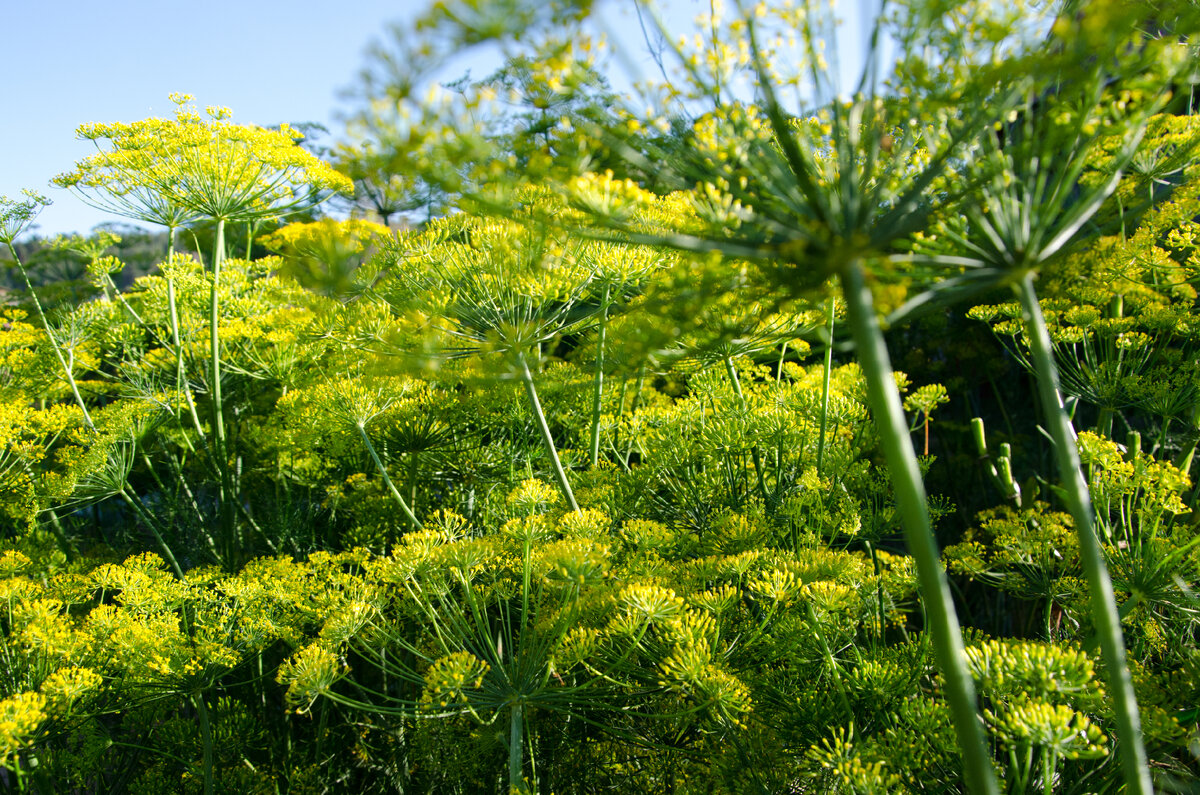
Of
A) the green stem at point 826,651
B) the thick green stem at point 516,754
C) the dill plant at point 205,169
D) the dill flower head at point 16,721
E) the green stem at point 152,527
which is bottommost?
the thick green stem at point 516,754

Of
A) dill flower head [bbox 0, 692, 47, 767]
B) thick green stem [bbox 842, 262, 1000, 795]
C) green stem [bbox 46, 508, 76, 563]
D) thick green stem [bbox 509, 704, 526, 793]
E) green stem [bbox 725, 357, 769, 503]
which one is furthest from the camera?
green stem [bbox 46, 508, 76, 563]

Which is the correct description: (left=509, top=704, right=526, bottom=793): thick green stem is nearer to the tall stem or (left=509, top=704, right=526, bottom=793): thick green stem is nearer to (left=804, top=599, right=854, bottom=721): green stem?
(left=804, top=599, right=854, bottom=721): green stem

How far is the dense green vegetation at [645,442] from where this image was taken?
1869 mm

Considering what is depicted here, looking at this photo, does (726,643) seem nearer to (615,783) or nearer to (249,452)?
(615,783)

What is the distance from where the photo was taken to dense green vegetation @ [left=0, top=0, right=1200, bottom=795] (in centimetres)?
187

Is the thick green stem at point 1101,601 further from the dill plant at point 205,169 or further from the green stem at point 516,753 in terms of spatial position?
the dill plant at point 205,169

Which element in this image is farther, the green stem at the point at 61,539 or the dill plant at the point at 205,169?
the green stem at the point at 61,539

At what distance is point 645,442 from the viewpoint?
5.27 metres

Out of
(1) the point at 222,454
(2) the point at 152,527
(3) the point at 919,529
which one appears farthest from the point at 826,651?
(2) the point at 152,527

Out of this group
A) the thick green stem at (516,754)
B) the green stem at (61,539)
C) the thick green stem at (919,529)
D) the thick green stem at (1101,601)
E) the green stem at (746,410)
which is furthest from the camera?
the green stem at (61,539)

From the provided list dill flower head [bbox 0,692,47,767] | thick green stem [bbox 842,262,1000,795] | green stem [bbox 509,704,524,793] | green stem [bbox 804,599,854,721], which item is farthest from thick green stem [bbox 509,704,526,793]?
dill flower head [bbox 0,692,47,767]

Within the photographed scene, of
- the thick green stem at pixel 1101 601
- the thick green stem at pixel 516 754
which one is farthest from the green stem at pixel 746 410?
the thick green stem at pixel 1101 601

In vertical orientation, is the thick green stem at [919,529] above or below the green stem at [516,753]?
above

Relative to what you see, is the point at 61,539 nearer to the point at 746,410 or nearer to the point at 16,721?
the point at 16,721
